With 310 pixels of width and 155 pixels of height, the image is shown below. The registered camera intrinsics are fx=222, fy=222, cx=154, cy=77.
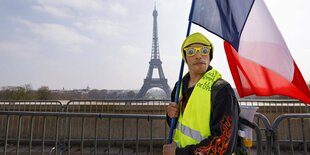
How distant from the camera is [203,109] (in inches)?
63.7

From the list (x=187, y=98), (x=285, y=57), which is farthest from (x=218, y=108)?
(x=285, y=57)

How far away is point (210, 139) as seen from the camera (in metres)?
1.55

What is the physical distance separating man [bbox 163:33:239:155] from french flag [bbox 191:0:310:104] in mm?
546

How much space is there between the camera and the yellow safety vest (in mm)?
1616

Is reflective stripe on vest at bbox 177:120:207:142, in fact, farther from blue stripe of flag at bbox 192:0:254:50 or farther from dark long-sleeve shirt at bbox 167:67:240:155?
blue stripe of flag at bbox 192:0:254:50

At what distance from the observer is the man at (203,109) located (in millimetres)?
1532

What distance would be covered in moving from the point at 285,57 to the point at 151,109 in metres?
6.48

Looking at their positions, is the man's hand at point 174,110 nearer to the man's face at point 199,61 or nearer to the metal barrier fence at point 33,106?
the man's face at point 199,61

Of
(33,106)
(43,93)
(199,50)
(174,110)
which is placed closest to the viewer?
(199,50)

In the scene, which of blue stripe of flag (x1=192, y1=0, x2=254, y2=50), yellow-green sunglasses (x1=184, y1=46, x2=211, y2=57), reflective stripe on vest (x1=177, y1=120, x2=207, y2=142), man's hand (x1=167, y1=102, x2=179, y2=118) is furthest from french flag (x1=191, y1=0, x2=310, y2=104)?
reflective stripe on vest (x1=177, y1=120, x2=207, y2=142)

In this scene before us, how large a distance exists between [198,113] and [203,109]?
0.16 ft

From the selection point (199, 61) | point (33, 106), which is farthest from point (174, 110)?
point (33, 106)

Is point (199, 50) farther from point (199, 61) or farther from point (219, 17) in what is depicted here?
point (219, 17)

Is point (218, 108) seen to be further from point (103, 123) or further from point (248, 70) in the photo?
point (103, 123)
